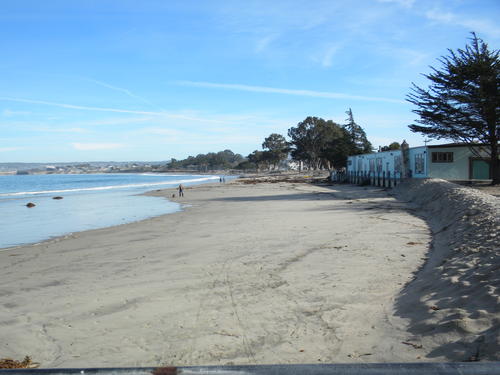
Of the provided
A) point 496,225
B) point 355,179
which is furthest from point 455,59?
point 496,225

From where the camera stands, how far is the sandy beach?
4559mm

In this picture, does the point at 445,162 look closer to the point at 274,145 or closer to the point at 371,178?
the point at 371,178

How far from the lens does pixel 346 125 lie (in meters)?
69.6

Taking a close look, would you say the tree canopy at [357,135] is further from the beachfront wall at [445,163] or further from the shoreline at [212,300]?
the shoreline at [212,300]

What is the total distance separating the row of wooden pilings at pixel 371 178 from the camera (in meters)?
35.3

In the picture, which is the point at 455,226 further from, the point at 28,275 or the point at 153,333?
the point at 28,275

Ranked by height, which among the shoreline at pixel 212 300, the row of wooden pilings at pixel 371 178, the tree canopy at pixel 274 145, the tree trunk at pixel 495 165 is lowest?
the shoreline at pixel 212 300

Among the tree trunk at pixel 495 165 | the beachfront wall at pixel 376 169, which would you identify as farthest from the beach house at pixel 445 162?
the tree trunk at pixel 495 165

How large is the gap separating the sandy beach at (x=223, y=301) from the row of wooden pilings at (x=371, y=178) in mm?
24015

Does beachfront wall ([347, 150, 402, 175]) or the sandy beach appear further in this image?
beachfront wall ([347, 150, 402, 175])

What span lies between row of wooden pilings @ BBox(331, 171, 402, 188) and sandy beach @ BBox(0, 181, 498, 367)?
24015 millimetres

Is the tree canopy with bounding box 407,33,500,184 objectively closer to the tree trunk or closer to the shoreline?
the tree trunk

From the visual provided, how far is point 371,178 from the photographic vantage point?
140ft

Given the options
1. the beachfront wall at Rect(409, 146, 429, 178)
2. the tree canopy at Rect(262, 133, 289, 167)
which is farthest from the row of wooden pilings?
the tree canopy at Rect(262, 133, 289, 167)
